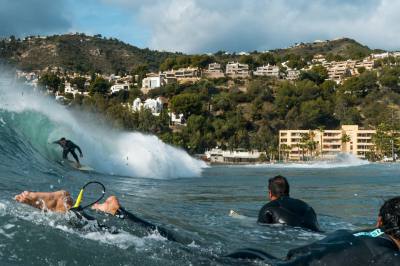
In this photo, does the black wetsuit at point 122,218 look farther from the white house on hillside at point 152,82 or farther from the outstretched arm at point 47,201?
the white house on hillside at point 152,82

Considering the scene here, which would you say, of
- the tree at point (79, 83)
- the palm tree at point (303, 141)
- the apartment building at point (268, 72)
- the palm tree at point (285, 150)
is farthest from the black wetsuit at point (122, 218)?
A: the apartment building at point (268, 72)

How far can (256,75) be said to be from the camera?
7121 inches

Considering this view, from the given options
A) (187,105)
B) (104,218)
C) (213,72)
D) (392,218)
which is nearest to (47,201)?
(104,218)

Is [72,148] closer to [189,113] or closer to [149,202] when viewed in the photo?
[149,202]

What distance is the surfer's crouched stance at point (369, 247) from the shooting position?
4.20 m

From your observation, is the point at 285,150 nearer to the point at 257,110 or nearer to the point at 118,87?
the point at 257,110

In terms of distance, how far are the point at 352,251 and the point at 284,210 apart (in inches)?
144

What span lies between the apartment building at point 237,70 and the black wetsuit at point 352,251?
17576 cm

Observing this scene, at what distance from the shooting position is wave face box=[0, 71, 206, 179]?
18.2 metres

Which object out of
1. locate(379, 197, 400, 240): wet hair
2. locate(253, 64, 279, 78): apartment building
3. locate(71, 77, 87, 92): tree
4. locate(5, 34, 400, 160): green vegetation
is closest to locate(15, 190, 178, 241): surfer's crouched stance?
locate(379, 197, 400, 240): wet hair

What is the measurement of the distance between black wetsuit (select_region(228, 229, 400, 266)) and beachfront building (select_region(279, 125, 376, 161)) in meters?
113

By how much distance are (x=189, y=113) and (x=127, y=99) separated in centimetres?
3343

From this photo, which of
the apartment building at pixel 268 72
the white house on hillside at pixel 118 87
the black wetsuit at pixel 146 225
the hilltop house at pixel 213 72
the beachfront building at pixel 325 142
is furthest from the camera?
the apartment building at pixel 268 72

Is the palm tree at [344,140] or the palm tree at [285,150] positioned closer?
the palm tree at [344,140]
